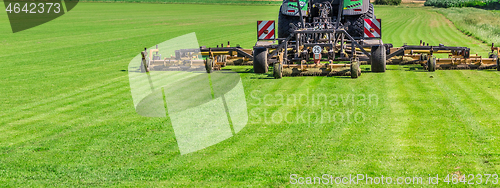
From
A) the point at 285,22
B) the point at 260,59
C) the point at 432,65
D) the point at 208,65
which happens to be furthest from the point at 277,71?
the point at 432,65

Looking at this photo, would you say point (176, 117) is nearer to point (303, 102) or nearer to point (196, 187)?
point (303, 102)

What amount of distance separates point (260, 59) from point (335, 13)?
172 inches

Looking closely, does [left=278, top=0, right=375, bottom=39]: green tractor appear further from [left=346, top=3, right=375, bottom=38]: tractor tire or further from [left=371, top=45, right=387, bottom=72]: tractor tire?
[left=371, top=45, right=387, bottom=72]: tractor tire

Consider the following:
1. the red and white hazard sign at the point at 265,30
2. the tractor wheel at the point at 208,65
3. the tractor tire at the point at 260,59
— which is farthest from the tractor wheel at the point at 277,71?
the red and white hazard sign at the point at 265,30

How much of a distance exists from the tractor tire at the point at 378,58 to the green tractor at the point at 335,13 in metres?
2.32

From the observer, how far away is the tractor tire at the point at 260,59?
14.0 metres

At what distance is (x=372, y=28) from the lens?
15422mm

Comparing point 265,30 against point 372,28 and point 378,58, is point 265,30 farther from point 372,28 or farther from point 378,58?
point 378,58

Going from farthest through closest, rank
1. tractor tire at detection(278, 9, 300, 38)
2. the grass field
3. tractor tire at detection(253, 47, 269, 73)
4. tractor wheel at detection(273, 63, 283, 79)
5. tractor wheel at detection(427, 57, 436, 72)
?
tractor tire at detection(278, 9, 300, 38) < tractor wheel at detection(427, 57, 436, 72) < tractor tire at detection(253, 47, 269, 73) < tractor wheel at detection(273, 63, 283, 79) < the grass field

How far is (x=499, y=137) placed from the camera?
751 cm

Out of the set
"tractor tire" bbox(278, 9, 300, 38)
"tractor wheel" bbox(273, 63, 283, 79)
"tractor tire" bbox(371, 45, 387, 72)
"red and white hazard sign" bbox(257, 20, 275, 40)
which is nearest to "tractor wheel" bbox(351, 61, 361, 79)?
"tractor tire" bbox(371, 45, 387, 72)

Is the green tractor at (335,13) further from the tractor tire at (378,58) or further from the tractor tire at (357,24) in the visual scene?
the tractor tire at (378,58)

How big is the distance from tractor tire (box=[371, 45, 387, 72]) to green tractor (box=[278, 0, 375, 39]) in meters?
2.32

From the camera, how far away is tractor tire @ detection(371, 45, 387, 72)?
1374 cm
